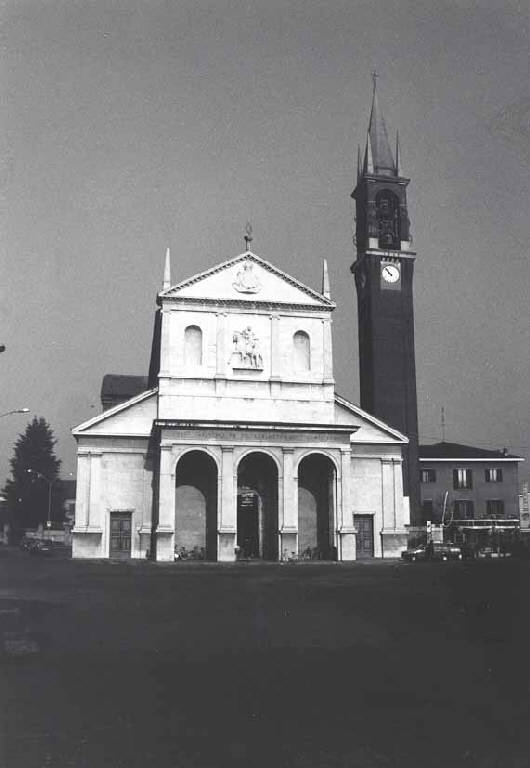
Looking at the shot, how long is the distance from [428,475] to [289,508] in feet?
91.3

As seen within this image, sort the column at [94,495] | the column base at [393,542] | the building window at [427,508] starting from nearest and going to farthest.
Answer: the column at [94,495]
the column base at [393,542]
the building window at [427,508]

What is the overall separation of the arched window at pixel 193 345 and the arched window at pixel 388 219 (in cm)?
1428

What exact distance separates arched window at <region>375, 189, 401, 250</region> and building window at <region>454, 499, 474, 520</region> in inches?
958

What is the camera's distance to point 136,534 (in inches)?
1545

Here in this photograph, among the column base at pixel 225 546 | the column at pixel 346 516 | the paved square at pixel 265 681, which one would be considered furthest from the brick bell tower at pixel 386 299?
the paved square at pixel 265 681

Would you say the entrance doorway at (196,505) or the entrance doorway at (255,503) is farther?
the entrance doorway at (255,503)

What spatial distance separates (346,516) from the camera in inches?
1516

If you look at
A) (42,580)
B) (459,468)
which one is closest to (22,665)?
(42,580)

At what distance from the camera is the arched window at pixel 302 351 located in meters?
41.4

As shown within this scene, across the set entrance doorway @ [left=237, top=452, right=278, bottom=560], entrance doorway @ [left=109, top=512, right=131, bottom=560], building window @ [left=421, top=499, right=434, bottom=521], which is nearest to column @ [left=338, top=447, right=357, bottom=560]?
entrance doorway @ [left=237, top=452, right=278, bottom=560]

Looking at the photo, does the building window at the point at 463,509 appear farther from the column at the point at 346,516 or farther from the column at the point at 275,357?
the column at the point at 275,357

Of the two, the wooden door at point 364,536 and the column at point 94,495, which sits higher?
the column at point 94,495

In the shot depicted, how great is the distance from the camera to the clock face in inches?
1855

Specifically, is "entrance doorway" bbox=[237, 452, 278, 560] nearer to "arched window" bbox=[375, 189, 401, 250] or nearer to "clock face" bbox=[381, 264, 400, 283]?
"clock face" bbox=[381, 264, 400, 283]
